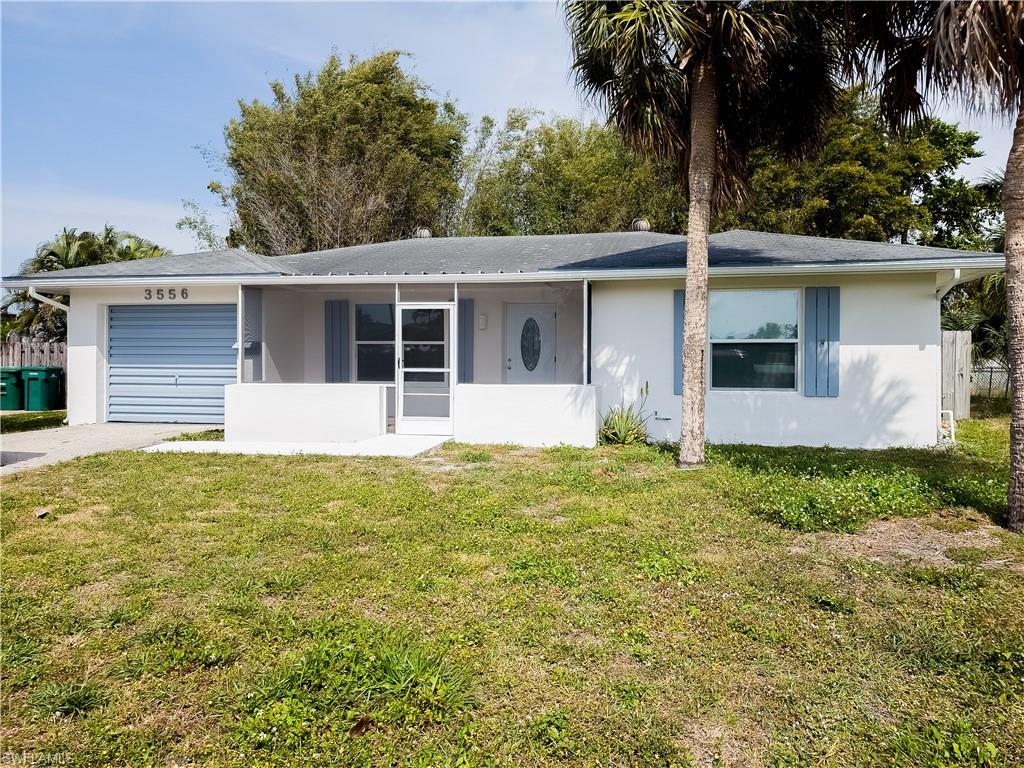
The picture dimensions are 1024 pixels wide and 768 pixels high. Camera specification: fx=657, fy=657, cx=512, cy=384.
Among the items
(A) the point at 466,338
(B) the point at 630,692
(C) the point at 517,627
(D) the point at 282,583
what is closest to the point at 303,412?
(A) the point at 466,338

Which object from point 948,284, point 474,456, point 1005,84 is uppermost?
point 1005,84

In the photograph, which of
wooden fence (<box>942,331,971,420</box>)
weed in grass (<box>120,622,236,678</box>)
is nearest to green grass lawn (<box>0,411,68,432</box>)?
weed in grass (<box>120,622,236,678</box>)

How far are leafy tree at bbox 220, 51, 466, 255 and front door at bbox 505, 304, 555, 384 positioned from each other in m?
15.8

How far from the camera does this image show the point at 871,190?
79.0 ft

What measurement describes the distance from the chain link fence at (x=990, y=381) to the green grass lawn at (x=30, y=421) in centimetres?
2181

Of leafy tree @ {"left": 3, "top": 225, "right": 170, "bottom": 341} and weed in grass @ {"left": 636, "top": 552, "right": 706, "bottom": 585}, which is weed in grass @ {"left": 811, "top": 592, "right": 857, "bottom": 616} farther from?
leafy tree @ {"left": 3, "top": 225, "right": 170, "bottom": 341}

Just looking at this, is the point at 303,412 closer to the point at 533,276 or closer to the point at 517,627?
the point at 533,276

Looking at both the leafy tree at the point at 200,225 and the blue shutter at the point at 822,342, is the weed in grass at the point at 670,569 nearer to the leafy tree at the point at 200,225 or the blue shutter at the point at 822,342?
the blue shutter at the point at 822,342

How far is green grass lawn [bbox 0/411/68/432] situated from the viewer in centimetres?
1215

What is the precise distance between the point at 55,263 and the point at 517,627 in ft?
75.1

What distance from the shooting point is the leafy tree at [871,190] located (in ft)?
80.4

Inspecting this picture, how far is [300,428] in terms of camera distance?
34.7ft

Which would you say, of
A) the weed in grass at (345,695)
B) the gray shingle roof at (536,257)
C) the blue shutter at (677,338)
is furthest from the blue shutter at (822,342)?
the weed in grass at (345,695)

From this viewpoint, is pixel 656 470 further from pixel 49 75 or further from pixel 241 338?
pixel 49 75
